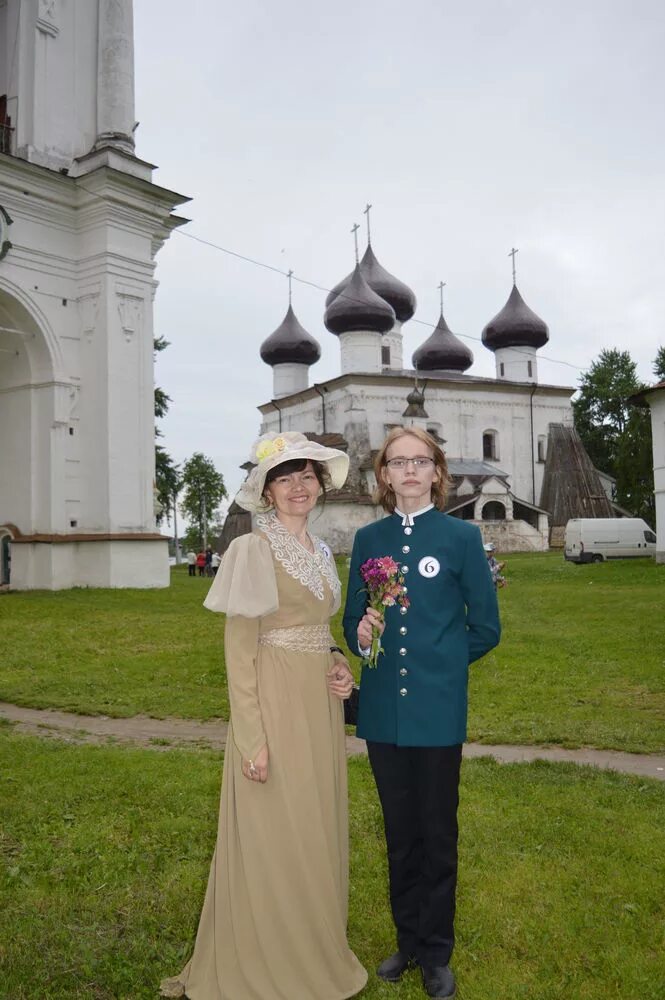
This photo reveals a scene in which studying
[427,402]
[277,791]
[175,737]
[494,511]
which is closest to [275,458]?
[277,791]

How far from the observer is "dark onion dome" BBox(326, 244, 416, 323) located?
5416cm

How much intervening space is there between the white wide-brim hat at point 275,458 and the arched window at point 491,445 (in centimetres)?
4887

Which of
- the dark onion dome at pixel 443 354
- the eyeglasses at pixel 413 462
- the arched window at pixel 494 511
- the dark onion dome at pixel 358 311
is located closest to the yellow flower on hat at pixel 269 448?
the eyeglasses at pixel 413 462

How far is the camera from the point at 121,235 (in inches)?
800

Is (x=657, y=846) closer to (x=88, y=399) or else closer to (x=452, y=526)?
(x=452, y=526)

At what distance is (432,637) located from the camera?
3.58 metres

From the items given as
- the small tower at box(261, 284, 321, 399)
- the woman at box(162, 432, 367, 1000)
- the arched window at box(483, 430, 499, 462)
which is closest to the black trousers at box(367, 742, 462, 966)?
the woman at box(162, 432, 367, 1000)

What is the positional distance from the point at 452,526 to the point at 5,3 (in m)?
23.6

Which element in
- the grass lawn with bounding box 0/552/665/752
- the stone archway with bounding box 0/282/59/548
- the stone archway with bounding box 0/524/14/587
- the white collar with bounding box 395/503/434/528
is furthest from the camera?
the stone archway with bounding box 0/524/14/587

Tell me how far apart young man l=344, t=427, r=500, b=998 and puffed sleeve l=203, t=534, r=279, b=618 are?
16.4 inches

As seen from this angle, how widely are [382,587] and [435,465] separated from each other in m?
0.60

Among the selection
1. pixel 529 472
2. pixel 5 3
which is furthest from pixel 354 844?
pixel 529 472

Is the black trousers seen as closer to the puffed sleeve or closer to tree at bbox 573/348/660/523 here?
the puffed sleeve

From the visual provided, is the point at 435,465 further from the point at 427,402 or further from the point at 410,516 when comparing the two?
the point at 427,402
